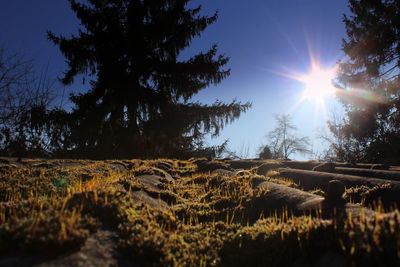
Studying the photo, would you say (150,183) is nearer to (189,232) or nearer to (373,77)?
(189,232)

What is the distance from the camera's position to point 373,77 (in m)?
14.0

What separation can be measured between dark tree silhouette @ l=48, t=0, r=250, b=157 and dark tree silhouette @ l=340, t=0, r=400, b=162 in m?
8.09

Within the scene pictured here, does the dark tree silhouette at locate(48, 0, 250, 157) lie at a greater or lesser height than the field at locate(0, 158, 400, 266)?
greater

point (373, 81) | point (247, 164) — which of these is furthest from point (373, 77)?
point (247, 164)

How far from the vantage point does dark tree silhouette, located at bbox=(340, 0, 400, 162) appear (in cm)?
1309

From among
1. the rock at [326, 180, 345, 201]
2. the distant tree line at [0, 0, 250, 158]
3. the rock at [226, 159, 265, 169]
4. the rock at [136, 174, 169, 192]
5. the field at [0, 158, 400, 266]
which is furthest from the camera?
the distant tree line at [0, 0, 250, 158]

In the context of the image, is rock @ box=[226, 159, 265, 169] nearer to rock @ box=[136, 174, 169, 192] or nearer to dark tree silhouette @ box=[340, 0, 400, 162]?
rock @ box=[136, 174, 169, 192]

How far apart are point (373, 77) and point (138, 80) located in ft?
46.9

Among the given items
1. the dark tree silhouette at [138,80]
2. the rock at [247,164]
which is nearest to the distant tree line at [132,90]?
the dark tree silhouette at [138,80]

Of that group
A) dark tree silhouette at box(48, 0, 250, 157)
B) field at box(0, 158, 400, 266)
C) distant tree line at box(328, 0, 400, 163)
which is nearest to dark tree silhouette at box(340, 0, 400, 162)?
distant tree line at box(328, 0, 400, 163)

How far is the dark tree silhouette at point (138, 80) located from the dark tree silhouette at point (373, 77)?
809cm

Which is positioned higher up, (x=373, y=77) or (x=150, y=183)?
(x=373, y=77)

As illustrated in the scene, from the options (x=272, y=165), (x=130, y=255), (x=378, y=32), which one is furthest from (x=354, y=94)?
(x=130, y=255)

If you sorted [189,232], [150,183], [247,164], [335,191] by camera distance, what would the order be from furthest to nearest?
1. [247,164]
2. [150,183]
3. [335,191]
4. [189,232]
